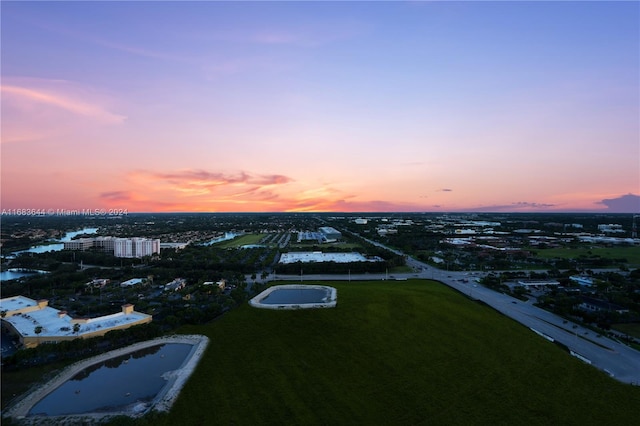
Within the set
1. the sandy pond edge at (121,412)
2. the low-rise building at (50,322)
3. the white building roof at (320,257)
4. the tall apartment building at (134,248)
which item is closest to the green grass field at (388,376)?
the sandy pond edge at (121,412)

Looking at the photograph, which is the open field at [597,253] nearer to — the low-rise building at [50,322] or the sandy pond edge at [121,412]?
the sandy pond edge at [121,412]

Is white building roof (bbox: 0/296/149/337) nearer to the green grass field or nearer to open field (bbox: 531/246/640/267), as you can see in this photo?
the green grass field

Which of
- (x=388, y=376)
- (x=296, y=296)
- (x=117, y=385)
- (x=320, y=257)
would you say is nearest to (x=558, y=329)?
(x=388, y=376)

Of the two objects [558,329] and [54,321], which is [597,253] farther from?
[54,321]

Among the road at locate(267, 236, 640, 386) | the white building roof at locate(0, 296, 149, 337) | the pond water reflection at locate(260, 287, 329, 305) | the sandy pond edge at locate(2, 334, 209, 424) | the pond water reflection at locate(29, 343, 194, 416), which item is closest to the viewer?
the sandy pond edge at locate(2, 334, 209, 424)

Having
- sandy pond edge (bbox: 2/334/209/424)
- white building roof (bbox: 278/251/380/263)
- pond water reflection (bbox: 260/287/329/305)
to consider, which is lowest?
sandy pond edge (bbox: 2/334/209/424)

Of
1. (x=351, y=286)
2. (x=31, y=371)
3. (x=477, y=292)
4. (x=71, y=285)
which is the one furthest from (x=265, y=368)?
(x=71, y=285)

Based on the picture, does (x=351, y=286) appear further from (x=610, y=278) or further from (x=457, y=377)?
(x=610, y=278)

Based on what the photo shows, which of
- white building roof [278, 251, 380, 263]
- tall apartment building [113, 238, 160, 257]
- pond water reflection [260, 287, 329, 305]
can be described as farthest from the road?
tall apartment building [113, 238, 160, 257]
